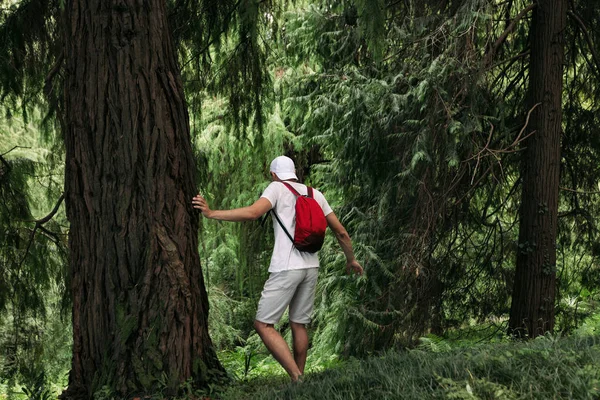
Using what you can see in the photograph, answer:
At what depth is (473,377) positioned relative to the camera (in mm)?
3748

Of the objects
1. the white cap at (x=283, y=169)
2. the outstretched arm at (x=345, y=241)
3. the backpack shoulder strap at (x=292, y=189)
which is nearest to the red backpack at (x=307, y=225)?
the backpack shoulder strap at (x=292, y=189)

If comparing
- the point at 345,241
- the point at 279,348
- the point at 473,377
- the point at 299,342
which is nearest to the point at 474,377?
the point at 473,377

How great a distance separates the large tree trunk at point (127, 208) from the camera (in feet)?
15.9

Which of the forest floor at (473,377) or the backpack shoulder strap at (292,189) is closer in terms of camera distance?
the forest floor at (473,377)

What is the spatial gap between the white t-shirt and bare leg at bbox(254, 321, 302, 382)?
45cm

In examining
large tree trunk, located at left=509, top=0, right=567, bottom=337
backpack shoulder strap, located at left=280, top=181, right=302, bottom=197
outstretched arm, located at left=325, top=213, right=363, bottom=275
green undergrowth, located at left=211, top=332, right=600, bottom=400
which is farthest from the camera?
large tree trunk, located at left=509, top=0, right=567, bottom=337

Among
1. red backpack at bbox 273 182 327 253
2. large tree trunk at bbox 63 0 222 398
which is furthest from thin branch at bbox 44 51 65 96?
red backpack at bbox 273 182 327 253

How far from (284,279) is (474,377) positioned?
1936 millimetres

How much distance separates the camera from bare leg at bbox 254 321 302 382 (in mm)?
5270

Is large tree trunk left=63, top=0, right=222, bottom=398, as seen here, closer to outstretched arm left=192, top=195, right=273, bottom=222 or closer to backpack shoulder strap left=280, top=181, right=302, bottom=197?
outstretched arm left=192, top=195, right=273, bottom=222

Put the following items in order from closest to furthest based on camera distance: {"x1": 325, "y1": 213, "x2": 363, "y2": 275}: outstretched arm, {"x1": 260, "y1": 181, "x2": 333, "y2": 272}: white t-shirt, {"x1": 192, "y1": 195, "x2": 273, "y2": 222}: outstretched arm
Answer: {"x1": 192, "y1": 195, "x2": 273, "y2": 222}: outstretched arm
{"x1": 260, "y1": 181, "x2": 333, "y2": 272}: white t-shirt
{"x1": 325, "y1": 213, "x2": 363, "y2": 275}: outstretched arm

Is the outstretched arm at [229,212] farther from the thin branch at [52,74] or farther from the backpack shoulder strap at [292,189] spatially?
the thin branch at [52,74]

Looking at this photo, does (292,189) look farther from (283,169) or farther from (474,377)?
(474,377)

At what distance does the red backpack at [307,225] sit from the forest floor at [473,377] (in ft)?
3.59
